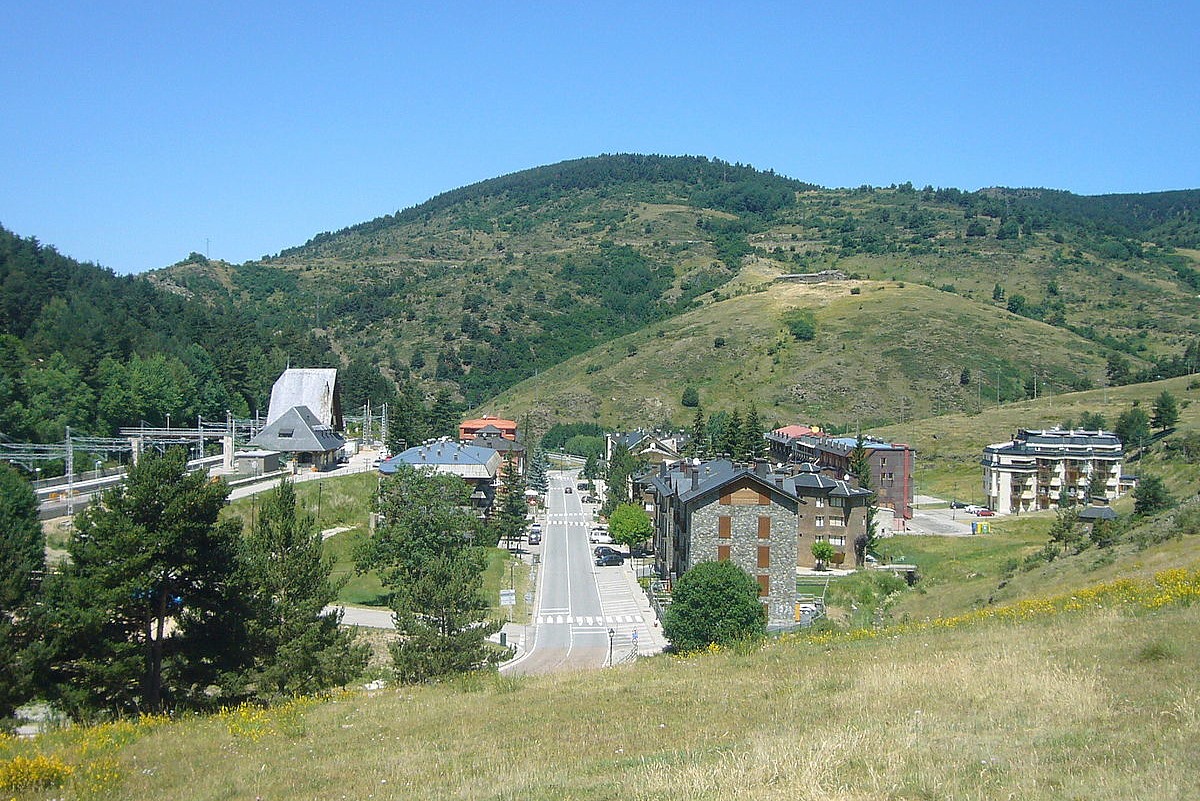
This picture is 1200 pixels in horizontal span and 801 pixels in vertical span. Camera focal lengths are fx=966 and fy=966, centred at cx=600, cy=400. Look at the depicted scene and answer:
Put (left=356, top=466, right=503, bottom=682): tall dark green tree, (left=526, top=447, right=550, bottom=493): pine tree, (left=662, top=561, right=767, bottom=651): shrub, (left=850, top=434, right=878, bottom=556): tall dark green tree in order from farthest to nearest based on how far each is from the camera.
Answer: (left=526, top=447, right=550, bottom=493): pine tree
(left=850, top=434, right=878, bottom=556): tall dark green tree
(left=662, top=561, right=767, bottom=651): shrub
(left=356, top=466, right=503, bottom=682): tall dark green tree

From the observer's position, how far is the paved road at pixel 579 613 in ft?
147

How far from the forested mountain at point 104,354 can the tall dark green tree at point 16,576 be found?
20.6 meters

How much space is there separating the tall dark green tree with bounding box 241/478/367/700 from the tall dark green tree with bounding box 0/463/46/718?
16.4 feet

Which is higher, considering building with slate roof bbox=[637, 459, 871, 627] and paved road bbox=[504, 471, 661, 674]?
building with slate roof bbox=[637, 459, 871, 627]

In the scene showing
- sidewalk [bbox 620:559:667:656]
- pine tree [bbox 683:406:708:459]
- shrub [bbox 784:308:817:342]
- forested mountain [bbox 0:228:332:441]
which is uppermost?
shrub [bbox 784:308:817:342]

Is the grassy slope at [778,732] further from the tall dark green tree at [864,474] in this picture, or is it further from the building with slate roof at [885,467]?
the building with slate roof at [885,467]

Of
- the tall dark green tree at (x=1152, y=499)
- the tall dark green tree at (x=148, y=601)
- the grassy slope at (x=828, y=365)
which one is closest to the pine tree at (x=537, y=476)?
the grassy slope at (x=828, y=365)

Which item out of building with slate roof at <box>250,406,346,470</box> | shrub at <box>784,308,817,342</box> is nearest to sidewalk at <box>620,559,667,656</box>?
building with slate roof at <box>250,406,346,470</box>

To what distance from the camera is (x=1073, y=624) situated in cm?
1908

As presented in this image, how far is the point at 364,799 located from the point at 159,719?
892 cm

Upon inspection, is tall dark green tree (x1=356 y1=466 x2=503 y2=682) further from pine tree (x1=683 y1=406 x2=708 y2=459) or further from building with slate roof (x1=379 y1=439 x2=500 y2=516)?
pine tree (x1=683 y1=406 x2=708 y2=459)

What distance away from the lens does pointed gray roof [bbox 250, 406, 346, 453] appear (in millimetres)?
76500

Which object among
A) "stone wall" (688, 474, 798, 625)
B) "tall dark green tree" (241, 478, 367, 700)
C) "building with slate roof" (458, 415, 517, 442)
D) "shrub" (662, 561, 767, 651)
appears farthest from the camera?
"building with slate roof" (458, 415, 517, 442)

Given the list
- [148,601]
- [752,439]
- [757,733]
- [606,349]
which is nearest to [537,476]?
[752,439]
